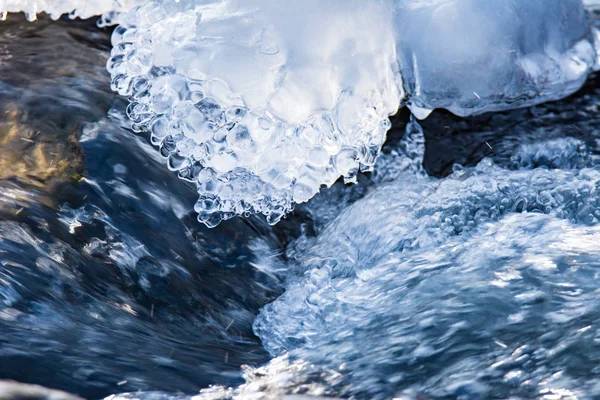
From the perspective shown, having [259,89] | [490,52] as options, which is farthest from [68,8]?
[490,52]

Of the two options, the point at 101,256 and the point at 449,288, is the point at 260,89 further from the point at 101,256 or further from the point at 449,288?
the point at 449,288

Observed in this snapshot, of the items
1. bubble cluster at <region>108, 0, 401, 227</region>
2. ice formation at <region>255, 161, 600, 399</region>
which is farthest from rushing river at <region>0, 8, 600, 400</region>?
bubble cluster at <region>108, 0, 401, 227</region>

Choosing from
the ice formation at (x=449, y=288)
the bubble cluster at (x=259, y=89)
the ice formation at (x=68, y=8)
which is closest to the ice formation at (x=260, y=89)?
the bubble cluster at (x=259, y=89)

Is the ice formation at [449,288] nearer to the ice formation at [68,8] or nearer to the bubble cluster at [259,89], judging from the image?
the bubble cluster at [259,89]

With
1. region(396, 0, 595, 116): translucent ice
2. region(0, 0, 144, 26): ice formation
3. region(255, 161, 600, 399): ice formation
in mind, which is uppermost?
region(0, 0, 144, 26): ice formation

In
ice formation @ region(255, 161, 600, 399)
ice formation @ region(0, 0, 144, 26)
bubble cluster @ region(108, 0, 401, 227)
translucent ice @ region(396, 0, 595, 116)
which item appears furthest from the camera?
ice formation @ region(0, 0, 144, 26)

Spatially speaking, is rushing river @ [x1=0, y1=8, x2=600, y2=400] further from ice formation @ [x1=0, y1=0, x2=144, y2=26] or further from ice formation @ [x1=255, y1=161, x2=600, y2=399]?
ice formation @ [x1=0, y1=0, x2=144, y2=26]
